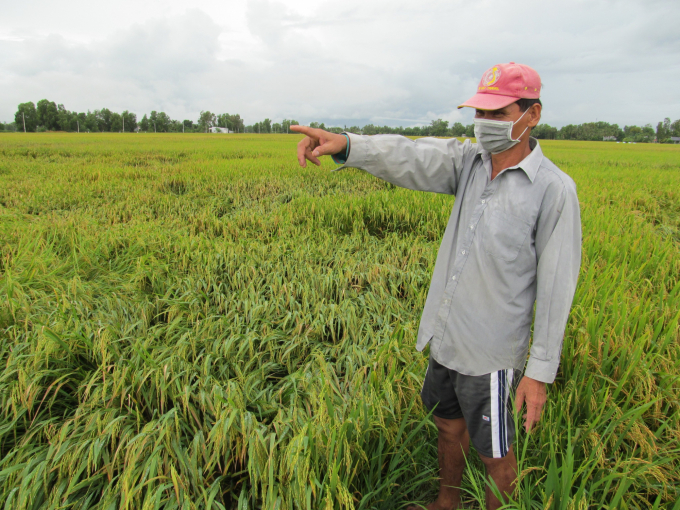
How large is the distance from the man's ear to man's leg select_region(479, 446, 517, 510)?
1.21 meters

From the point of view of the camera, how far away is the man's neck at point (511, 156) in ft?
4.05

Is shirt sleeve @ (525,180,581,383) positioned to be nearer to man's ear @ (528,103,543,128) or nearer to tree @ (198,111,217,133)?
man's ear @ (528,103,543,128)

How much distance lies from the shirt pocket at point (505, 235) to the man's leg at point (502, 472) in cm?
76

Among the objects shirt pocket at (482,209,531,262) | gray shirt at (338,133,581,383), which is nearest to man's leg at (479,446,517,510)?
gray shirt at (338,133,581,383)

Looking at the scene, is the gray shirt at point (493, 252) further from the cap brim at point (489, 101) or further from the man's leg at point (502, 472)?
the man's leg at point (502, 472)

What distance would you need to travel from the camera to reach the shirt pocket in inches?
45.7

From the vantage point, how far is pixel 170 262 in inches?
138

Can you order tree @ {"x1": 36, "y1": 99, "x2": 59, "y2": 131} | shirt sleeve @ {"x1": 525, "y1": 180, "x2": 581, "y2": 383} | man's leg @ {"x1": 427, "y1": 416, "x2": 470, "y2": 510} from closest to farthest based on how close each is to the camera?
shirt sleeve @ {"x1": 525, "y1": 180, "x2": 581, "y2": 383}
man's leg @ {"x1": 427, "y1": 416, "x2": 470, "y2": 510}
tree @ {"x1": 36, "y1": 99, "x2": 59, "y2": 131}

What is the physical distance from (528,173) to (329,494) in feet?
4.12

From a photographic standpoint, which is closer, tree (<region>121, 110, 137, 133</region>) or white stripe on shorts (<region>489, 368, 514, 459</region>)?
white stripe on shorts (<region>489, 368, 514, 459</region>)

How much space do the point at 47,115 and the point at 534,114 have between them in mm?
88755

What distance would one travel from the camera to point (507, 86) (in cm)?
116

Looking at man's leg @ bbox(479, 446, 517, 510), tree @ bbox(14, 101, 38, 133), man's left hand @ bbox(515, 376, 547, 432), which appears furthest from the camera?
tree @ bbox(14, 101, 38, 133)

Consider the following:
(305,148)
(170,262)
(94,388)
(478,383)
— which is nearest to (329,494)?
(478,383)
